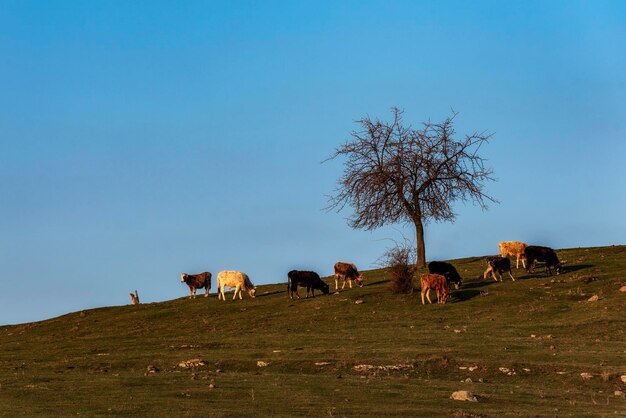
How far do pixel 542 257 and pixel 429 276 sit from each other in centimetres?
892

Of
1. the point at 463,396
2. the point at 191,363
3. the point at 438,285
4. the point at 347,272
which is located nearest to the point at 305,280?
the point at 347,272

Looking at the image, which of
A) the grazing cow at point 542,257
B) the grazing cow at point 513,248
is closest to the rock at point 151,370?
the grazing cow at point 542,257

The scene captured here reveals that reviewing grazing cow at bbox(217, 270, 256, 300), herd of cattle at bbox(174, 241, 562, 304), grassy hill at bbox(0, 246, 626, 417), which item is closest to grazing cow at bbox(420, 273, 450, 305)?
herd of cattle at bbox(174, 241, 562, 304)

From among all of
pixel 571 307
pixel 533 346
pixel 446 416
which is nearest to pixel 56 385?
pixel 446 416

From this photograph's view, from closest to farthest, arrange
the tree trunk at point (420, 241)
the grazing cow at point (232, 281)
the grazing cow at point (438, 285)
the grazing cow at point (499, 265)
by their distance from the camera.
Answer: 1. the grazing cow at point (438, 285)
2. the grazing cow at point (499, 265)
3. the grazing cow at point (232, 281)
4. the tree trunk at point (420, 241)

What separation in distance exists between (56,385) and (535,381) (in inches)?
590

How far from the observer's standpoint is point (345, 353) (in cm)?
3544

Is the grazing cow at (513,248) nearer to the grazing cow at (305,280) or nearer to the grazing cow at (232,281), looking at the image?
the grazing cow at (305,280)

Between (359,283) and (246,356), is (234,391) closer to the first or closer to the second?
(246,356)

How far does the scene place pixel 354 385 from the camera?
28109mm

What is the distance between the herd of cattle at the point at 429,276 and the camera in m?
49.0

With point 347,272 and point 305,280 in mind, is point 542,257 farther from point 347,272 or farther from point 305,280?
point 305,280

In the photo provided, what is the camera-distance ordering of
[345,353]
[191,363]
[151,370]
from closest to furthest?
[151,370] < [191,363] < [345,353]

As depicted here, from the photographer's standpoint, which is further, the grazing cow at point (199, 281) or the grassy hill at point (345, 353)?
the grazing cow at point (199, 281)
